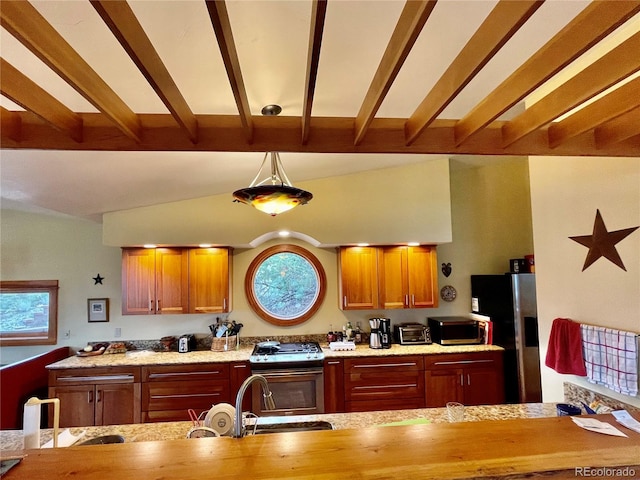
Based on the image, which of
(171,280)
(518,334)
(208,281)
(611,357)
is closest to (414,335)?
(518,334)

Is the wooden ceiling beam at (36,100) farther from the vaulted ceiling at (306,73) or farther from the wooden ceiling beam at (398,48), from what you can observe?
the wooden ceiling beam at (398,48)

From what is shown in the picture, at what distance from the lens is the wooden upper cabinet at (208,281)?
3672 millimetres

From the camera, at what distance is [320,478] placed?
93 centimetres

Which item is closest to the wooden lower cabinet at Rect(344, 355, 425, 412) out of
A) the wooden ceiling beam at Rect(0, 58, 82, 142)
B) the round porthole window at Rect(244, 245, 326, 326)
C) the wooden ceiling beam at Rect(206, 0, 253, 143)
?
the round porthole window at Rect(244, 245, 326, 326)

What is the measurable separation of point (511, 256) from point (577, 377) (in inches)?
98.9

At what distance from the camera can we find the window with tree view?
406cm

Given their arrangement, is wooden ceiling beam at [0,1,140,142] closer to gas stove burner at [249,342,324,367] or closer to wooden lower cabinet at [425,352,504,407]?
gas stove burner at [249,342,324,367]

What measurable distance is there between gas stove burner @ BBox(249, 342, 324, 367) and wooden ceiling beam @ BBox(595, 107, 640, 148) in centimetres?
281

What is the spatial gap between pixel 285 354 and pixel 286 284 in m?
0.93

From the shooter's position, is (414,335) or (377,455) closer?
(377,455)

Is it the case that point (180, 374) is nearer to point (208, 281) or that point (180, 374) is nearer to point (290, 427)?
point (208, 281)

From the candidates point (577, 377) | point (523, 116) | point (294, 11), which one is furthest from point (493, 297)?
point (294, 11)

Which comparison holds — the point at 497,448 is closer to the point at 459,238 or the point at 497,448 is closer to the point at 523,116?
the point at 523,116

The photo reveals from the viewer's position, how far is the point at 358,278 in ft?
12.5
